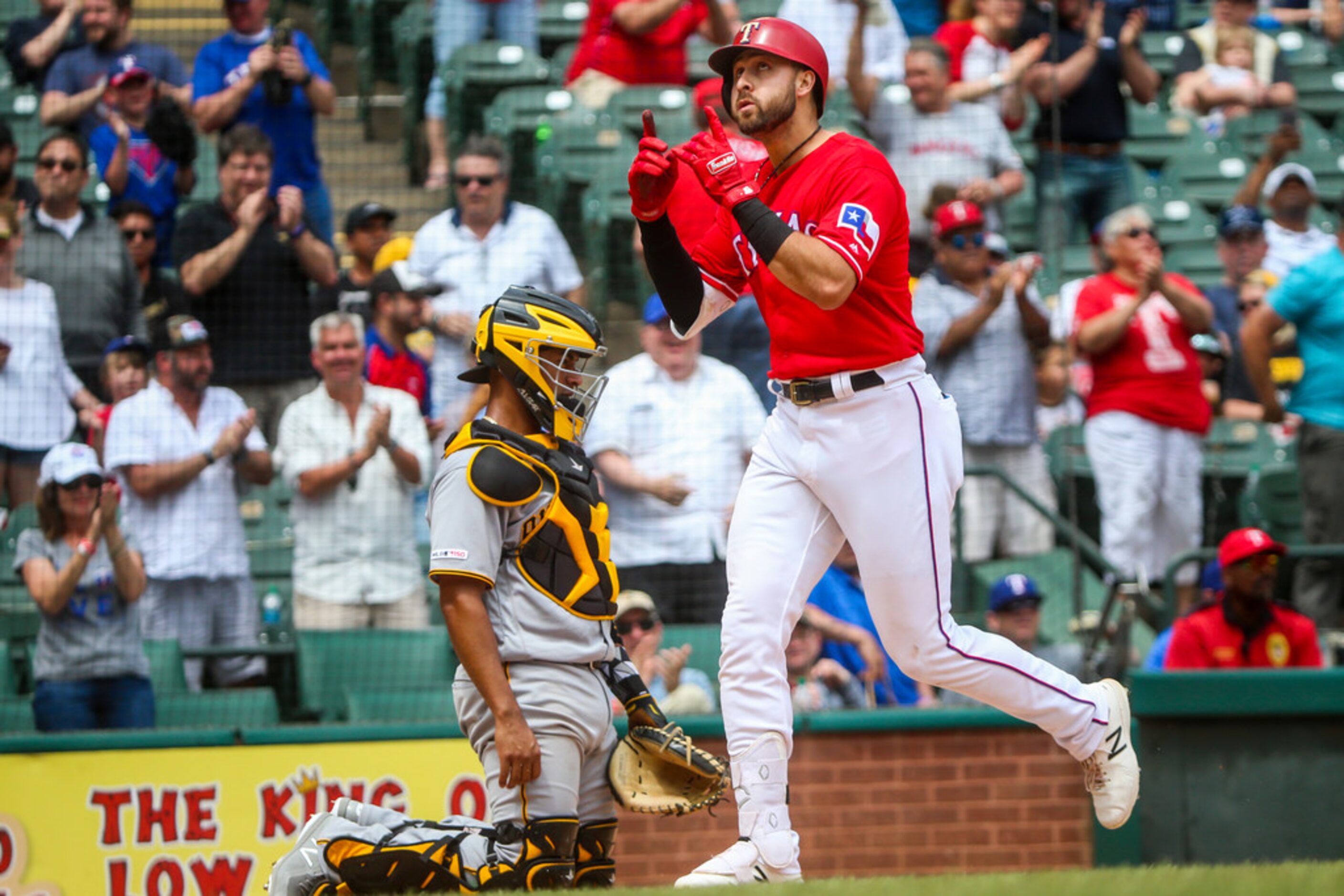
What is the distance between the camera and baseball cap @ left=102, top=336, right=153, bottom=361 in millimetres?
7047

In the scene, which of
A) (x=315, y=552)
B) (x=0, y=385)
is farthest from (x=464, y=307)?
(x=0, y=385)

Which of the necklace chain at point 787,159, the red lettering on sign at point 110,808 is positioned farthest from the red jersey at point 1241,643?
the red lettering on sign at point 110,808

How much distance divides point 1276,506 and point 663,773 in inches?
→ 181

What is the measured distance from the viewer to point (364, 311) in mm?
7598

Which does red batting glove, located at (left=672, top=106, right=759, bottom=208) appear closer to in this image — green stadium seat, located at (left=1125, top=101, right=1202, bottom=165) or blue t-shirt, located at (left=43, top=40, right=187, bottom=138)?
blue t-shirt, located at (left=43, top=40, right=187, bottom=138)

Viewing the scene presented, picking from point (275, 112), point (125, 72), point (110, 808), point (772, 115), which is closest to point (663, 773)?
point (772, 115)

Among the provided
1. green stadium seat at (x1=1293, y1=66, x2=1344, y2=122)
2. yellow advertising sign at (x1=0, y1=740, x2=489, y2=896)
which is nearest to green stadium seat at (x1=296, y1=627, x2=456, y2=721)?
yellow advertising sign at (x1=0, y1=740, x2=489, y2=896)

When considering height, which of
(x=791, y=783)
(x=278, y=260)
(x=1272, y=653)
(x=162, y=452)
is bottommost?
(x=791, y=783)

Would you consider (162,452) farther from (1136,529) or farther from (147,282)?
(1136,529)

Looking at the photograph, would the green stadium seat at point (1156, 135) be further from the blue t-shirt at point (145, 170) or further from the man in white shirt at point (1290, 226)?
the blue t-shirt at point (145, 170)

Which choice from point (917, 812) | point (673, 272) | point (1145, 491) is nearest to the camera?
point (673, 272)

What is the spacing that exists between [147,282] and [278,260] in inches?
24.7

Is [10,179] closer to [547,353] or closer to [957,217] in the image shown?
[957,217]

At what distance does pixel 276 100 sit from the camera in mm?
7969
